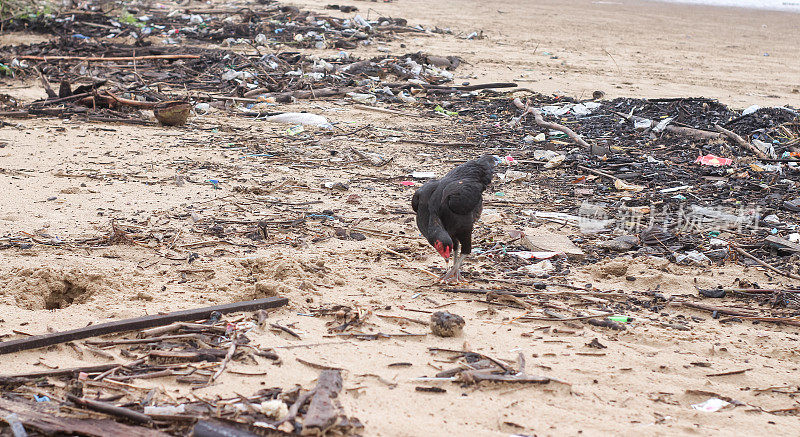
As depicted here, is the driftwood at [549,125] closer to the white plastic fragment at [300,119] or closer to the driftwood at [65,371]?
the white plastic fragment at [300,119]

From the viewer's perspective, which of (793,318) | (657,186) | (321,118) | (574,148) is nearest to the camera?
(793,318)

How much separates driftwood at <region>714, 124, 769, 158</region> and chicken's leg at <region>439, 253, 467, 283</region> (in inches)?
175

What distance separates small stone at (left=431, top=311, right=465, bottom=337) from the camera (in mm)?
3635

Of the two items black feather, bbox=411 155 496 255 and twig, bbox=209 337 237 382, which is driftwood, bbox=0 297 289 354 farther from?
black feather, bbox=411 155 496 255

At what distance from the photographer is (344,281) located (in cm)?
442

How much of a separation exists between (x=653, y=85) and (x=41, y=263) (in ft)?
32.6

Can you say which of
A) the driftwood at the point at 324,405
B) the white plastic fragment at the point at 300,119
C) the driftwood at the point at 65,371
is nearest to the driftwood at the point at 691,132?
the white plastic fragment at the point at 300,119

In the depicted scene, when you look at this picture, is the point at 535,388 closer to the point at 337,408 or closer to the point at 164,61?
the point at 337,408

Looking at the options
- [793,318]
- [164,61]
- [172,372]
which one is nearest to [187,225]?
[172,372]

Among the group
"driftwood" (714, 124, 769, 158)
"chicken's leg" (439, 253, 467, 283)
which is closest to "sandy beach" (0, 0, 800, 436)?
"chicken's leg" (439, 253, 467, 283)

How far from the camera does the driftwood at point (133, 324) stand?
3.26 m

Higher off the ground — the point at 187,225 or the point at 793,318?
the point at 793,318

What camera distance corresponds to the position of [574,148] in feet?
25.8

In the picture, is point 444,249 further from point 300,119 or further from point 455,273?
point 300,119
